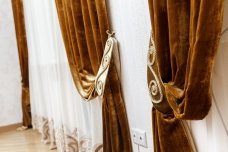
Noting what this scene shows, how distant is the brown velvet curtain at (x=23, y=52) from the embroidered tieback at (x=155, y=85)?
2.52 meters

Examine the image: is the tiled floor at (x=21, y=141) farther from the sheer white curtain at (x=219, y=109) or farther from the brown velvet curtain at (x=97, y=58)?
the sheer white curtain at (x=219, y=109)

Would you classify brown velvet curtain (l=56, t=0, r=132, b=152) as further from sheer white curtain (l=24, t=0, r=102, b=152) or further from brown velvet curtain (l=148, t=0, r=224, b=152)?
brown velvet curtain (l=148, t=0, r=224, b=152)

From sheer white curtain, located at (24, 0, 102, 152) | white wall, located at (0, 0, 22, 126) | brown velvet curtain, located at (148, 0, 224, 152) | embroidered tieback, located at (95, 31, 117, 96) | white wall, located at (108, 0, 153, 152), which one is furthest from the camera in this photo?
white wall, located at (0, 0, 22, 126)

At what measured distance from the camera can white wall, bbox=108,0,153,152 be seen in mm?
1636

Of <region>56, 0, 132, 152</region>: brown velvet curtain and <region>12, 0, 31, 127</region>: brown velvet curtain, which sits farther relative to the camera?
<region>12, 0, 31, 127</region>: brown velvet curtain

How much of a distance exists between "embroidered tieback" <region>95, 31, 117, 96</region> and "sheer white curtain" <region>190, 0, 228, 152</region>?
2.40 feet

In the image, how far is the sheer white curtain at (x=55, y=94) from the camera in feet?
7.68

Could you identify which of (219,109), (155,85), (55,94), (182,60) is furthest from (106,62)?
(55,94)

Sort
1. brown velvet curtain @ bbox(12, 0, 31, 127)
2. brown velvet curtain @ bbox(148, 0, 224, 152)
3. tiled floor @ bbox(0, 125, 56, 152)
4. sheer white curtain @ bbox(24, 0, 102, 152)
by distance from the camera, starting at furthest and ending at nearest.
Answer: brown velvet curtain @ bbox(12, 0, 31, 127), tiled floor @ bbox(0, 125, 56, 152), sheer white curtain @ bbox(24, 0, 102, 152), brown velvet curtain @ bbox(148, 0, 224, 152)

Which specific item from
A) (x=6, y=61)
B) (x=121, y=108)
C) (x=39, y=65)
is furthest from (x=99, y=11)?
(x=6, y=61)

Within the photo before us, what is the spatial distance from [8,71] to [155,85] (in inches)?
120

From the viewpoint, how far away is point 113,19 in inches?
73.8

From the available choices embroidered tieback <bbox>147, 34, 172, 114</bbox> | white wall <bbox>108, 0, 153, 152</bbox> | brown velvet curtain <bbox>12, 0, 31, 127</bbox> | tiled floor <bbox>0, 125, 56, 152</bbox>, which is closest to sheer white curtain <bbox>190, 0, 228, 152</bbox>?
embroidered tieback <bbox>147, 34, 172, 114</bbox>

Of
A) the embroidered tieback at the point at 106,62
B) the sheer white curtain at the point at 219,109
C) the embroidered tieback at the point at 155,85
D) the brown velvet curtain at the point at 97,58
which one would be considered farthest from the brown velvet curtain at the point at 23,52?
the sheer white curtain at the point at 219,109
